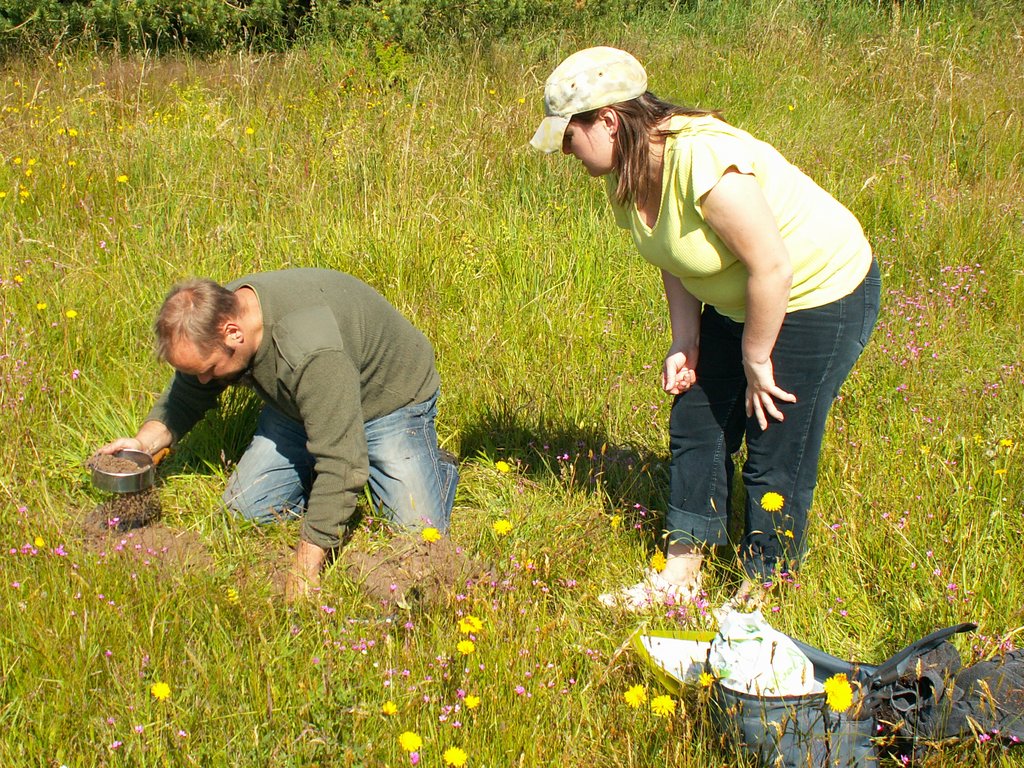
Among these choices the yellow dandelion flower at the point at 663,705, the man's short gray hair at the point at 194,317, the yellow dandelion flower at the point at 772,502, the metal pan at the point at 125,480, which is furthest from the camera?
the metal pan at the point at 125,480

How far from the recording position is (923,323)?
468 centimetres

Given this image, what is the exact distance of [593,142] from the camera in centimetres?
259

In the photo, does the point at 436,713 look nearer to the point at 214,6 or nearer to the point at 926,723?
the point at 926,723

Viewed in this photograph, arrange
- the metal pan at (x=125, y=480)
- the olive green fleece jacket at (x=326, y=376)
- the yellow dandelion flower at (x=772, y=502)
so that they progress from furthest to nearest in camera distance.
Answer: the metal pan at (x=125, y=480) → the olive green fleece jacket at (x=326, y=376) → the yellow dandelion flower at (x=772, y=502)

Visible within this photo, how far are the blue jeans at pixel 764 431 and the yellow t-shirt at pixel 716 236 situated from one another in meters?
0.09

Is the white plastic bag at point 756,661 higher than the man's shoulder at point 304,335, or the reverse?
the man's shoulder at point 304,335

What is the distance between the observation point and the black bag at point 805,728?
85.7 inches

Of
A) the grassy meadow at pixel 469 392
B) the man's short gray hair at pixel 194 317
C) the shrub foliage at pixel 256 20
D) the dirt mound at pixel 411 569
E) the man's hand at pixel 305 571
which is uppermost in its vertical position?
the shrub foliage at pixel 256 20

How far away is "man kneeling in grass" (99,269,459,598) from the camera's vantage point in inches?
120

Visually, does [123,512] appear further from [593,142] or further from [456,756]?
[593,142]

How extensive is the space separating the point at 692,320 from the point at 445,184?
2657mm

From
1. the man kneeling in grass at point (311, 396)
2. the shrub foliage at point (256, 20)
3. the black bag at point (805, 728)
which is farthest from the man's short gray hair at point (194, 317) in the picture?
the shrub foliage at point (256, 20)

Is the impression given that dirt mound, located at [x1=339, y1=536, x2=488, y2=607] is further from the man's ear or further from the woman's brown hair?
the woman's brown hair

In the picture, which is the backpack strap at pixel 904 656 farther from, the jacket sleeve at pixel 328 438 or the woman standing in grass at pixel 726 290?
the jacket sleeve at pixel 328 438
